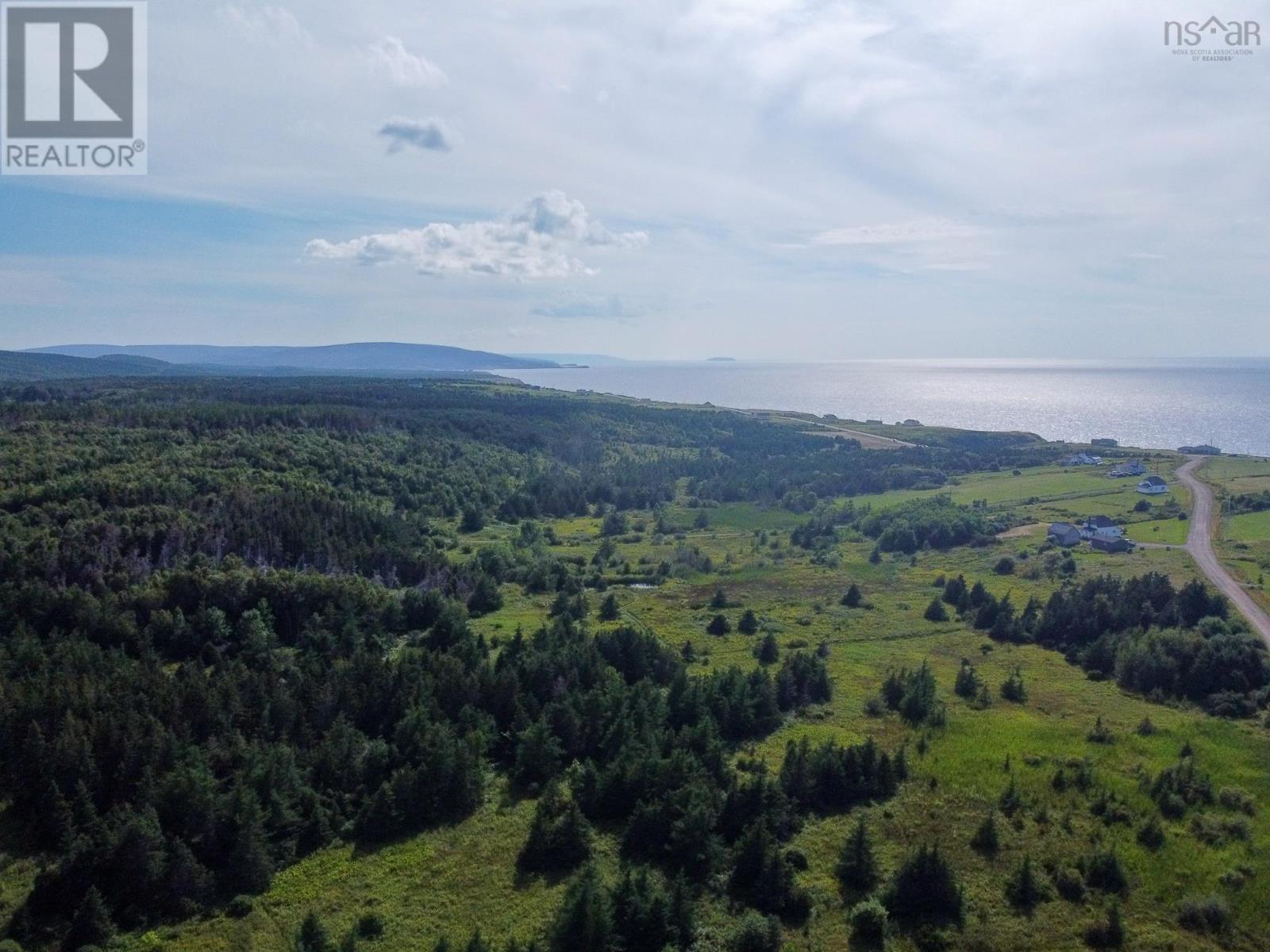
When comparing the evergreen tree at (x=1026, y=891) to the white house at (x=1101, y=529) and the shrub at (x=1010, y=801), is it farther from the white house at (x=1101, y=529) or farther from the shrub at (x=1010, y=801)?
the white house at (x=1101, y=529)

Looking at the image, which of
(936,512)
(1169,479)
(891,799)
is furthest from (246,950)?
(1169,479)

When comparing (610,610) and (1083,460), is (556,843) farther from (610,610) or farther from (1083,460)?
(1083,460)

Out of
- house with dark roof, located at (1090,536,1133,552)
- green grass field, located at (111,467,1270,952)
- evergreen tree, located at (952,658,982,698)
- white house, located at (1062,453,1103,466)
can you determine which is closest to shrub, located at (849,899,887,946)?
green grass field, located at (111,467,1270,952)

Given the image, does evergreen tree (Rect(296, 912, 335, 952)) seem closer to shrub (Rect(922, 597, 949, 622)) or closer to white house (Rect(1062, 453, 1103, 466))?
shrub (Rect(922, 597, 949, 622))

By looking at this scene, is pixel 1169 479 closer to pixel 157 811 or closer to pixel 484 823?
pixel 484 823

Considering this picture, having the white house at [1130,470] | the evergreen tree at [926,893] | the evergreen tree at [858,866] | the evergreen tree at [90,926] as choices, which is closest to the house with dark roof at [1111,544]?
the white house at [1130,470]
